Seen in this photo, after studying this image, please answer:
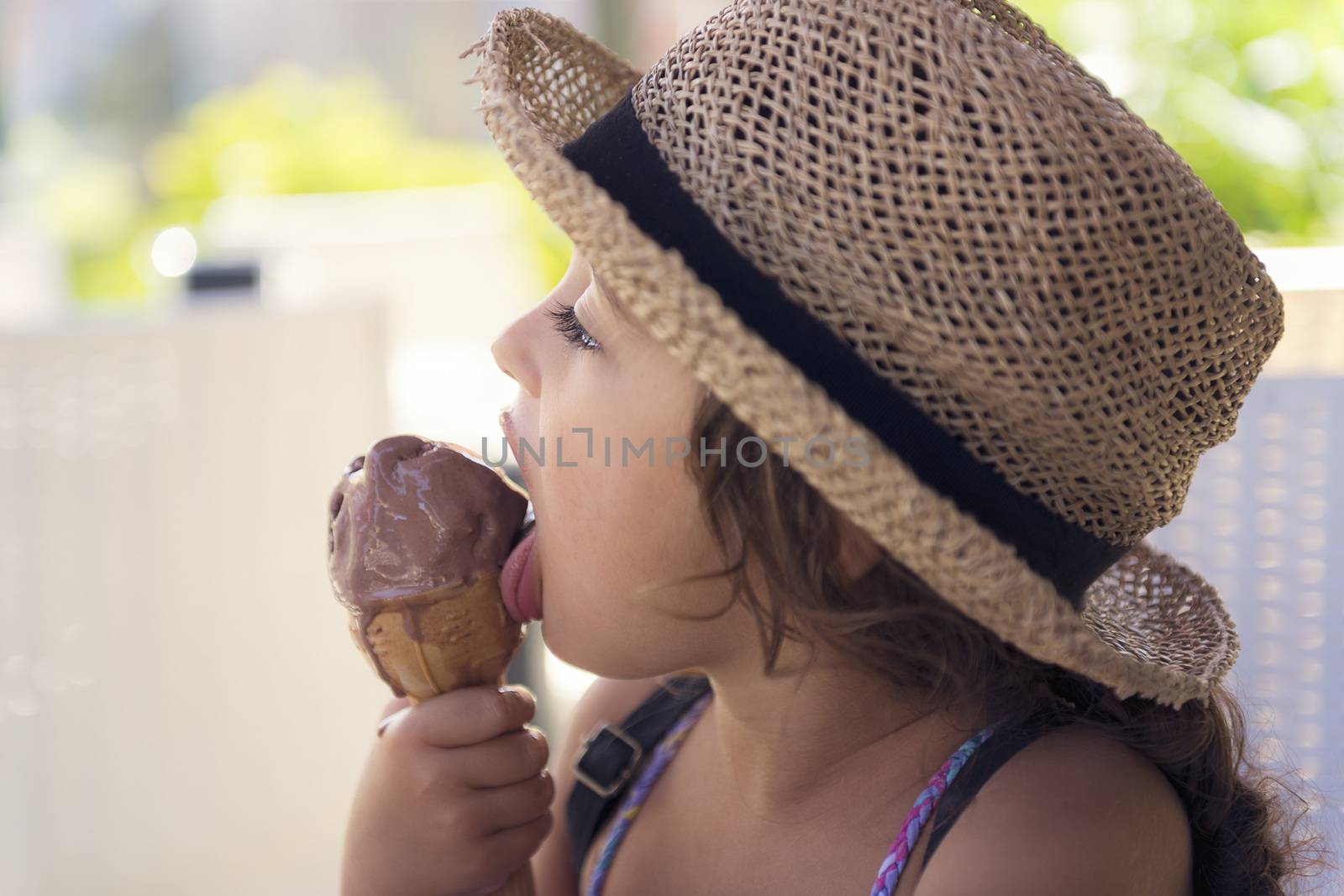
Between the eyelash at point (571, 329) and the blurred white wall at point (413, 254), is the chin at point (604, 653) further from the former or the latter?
the blurred white wall at point (413, 254)

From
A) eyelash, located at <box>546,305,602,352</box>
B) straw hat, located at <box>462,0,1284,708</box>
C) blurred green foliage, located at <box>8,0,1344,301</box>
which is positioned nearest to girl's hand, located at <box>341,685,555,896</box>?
eyelash, located at <box>546,305,602,352</box>

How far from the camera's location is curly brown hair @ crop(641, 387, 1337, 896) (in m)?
1.12

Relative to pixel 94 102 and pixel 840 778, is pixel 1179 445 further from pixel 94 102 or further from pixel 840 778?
pixel 94 102

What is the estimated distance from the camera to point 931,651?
3.85ft

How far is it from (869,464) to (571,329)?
39cm

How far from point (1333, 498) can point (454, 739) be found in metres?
1.30

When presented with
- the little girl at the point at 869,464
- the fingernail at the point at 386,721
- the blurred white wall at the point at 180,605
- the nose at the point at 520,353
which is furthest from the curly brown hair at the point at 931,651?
the blurred white wall at the point at 180,605

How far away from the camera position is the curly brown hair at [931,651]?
1121 mm

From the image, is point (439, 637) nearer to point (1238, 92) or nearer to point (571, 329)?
point (571, 329)

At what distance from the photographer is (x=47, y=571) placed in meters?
2.11

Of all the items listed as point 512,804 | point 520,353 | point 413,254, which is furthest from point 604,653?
point 413,254

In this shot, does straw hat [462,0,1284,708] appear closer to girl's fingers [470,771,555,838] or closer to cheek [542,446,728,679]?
cheek [542,446,728,679]

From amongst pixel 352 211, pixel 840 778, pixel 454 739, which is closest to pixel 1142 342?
pixel 840 778

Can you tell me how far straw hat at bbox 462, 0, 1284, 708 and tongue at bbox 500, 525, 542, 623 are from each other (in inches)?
13.8
